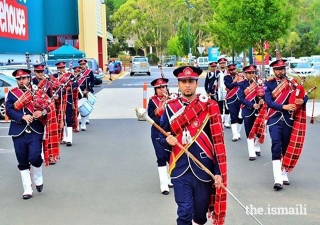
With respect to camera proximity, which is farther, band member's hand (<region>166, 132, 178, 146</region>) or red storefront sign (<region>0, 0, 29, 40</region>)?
red storefront sign (<region>0, 0, 29, 40</region>)

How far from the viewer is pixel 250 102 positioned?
10.0 metres

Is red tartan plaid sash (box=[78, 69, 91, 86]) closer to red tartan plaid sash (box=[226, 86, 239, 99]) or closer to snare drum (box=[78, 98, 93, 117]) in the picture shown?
snare drum (box=[78, 98, 93, 117])

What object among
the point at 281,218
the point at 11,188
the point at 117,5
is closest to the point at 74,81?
the point at 11,188

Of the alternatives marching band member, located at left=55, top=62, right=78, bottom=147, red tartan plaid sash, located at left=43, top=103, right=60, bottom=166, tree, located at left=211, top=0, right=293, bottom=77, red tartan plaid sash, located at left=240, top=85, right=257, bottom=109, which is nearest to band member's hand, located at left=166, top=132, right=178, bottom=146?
red tartan plaid sash, located at left=43, top=103, right=60, bottom=166

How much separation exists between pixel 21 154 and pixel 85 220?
1.58 metres

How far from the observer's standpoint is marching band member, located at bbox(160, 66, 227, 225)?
4887 mm

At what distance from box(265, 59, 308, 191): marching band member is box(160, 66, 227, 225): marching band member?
2942mm

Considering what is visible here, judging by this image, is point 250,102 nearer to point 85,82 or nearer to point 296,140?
point 296,140

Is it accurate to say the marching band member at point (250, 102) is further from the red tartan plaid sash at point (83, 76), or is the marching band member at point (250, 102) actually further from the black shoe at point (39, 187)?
the red tartan plaid sash at point (83, 76)

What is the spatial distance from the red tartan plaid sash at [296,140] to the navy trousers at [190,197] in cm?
301

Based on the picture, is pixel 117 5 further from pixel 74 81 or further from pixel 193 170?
pixel 193 170

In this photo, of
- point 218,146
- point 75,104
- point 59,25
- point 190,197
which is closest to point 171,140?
point 218,146

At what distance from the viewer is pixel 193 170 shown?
494 centimetres

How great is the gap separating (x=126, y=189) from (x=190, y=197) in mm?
3159
